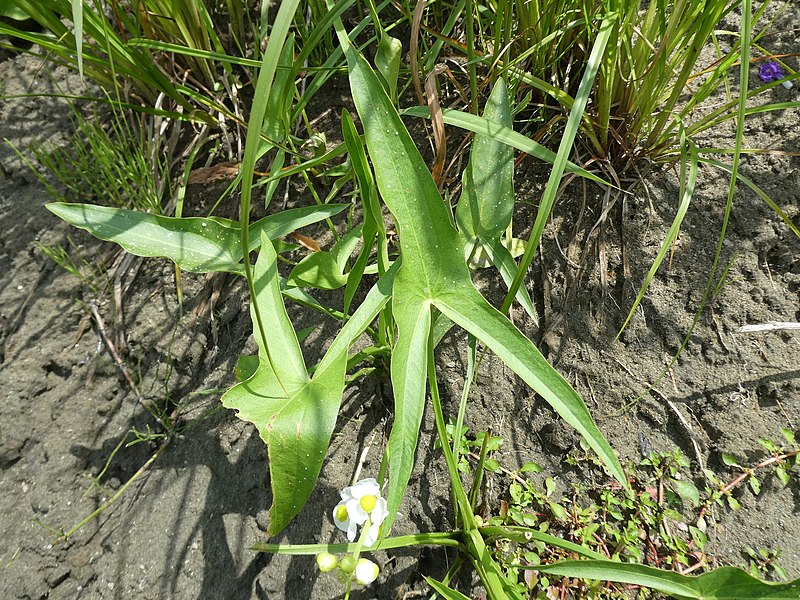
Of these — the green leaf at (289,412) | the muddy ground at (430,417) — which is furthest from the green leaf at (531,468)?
the green leaf at (289,412)

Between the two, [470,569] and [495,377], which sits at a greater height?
[495,377]

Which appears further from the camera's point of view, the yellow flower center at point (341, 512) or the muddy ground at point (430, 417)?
the muddy ground at point (430, 417)

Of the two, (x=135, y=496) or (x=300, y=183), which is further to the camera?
(x=300, y=183)

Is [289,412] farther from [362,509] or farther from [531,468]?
[531,468]

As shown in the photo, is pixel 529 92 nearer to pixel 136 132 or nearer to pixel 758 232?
pixel 758 232

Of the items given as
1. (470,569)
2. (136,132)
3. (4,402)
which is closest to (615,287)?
(470,569)

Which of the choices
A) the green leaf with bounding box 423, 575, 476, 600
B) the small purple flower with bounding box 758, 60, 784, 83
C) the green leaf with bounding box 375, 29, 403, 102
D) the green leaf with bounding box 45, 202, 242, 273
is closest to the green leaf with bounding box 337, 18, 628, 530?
the green leaf with bounding box 375, 29, 403, 102

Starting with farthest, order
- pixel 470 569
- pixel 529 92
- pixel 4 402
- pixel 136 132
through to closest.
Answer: pixel 136 132, pixel 4 402, pixel 529 92, pixel 470 569

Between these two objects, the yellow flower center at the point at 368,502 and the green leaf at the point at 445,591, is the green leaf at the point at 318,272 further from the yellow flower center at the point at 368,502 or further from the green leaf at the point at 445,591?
the green leaf at the point at 445,591
